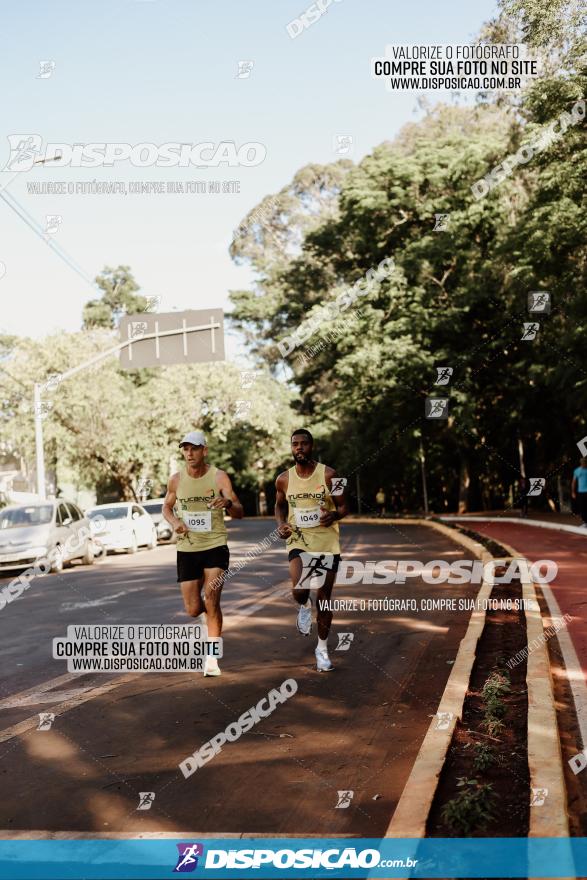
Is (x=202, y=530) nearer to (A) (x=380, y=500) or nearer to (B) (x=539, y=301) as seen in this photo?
(B) (x=539, y=301)

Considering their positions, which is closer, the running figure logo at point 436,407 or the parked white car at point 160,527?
the parked white car at point 160,527

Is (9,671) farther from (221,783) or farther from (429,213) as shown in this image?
(429,213)

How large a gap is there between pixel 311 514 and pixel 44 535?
13803 mm

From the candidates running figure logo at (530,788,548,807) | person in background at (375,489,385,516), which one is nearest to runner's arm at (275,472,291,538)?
running figure logo at (530,788,548,807)

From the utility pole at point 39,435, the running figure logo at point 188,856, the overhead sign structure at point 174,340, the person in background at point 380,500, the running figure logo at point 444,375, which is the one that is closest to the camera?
the running figure logo at point 188,856

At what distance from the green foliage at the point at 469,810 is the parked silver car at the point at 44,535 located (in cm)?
1700

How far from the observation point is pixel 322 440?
45406 millimetres

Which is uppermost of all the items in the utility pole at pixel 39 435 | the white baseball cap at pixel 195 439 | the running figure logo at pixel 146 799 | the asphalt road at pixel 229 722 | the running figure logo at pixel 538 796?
the utility pole at pixel 39 435

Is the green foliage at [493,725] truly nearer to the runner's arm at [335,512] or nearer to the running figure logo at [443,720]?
the running figure logo at [443,720]

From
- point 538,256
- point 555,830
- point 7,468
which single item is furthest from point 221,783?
point 7,468

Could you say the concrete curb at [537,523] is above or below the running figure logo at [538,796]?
below

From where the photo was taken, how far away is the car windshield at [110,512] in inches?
1093

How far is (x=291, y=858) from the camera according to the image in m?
3.97

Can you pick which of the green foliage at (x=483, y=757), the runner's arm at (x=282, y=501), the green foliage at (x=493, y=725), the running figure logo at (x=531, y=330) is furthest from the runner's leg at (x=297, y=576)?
the running figure logo at (x=531, y=330)
